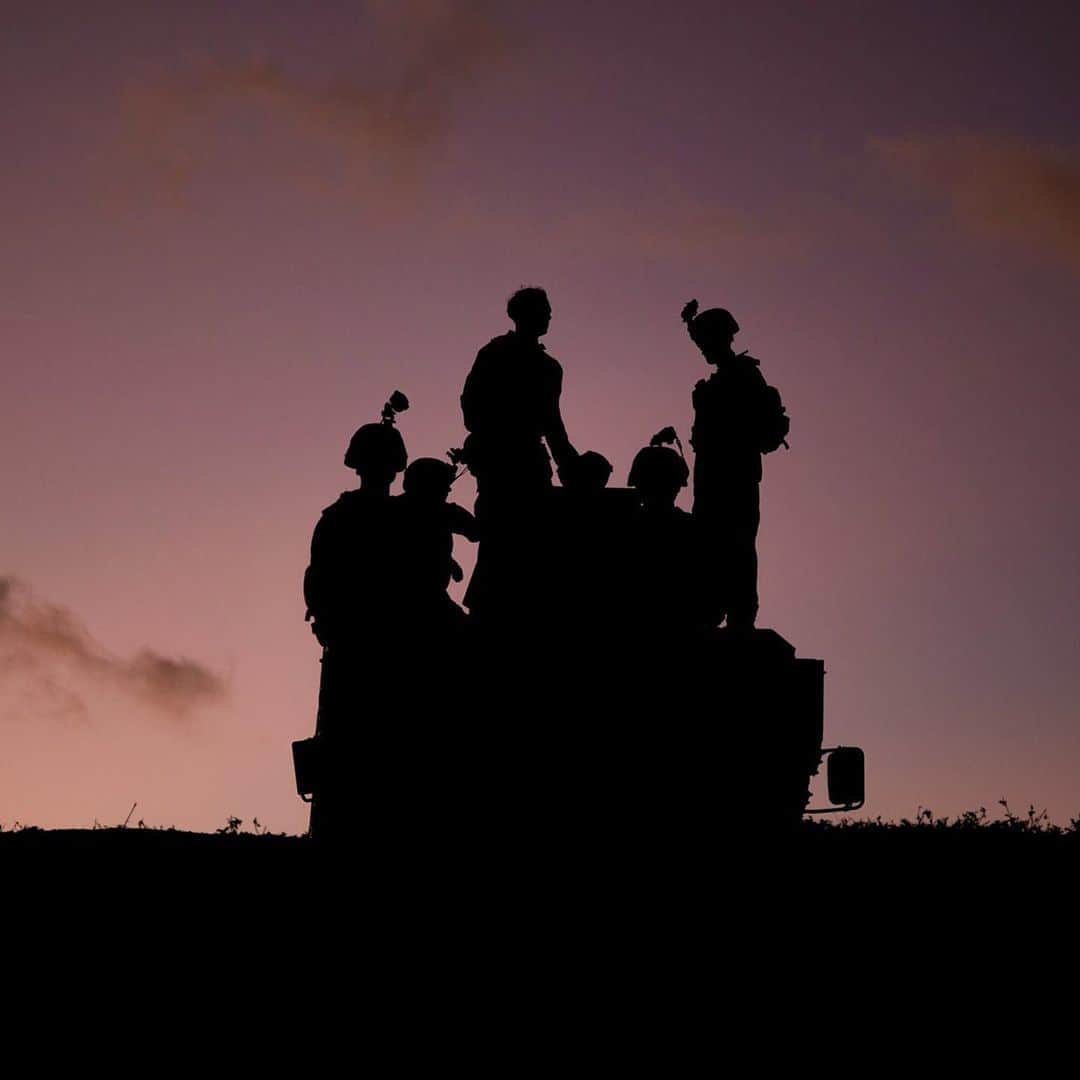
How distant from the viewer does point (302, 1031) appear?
8477 millimetres

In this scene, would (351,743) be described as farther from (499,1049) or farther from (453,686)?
(499,1049)

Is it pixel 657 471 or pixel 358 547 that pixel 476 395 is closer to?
pixel 657 471

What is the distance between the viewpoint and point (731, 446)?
10320 mm

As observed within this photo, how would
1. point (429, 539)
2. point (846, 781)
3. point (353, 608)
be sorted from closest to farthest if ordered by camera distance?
point (846, 781) → point (429, 539) → point (353, 608)

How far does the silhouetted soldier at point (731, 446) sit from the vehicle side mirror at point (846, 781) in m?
1.12

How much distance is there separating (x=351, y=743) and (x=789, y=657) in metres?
2.86

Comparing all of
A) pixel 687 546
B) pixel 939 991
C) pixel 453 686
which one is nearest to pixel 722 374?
pixel 687 546

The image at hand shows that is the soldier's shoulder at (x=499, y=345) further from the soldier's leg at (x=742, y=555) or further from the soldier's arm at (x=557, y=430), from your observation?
the soldier's leg at (x=742, y=555)

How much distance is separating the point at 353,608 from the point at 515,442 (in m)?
2.00

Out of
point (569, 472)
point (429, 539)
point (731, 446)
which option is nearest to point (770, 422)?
point (731, 446)

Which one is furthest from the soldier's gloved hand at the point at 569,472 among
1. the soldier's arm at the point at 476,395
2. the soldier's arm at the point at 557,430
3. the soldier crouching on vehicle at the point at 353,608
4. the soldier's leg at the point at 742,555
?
the soldier crouching on vehicle at the point at 353,608

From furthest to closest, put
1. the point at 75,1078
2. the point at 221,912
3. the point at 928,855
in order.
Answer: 1. the point at 928,855
2. the point at 221,912
3. the point at 75,1078

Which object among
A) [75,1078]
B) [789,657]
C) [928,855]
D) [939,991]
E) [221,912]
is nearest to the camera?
[75,1078]

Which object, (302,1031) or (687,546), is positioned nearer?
(302,1031)
